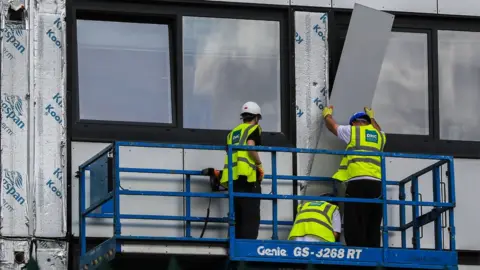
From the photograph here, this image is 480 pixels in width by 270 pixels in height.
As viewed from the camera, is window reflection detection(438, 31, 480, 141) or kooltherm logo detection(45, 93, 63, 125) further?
window reflection detection(438, 31, 480, 141)

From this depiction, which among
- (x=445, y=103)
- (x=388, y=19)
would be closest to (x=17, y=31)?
(x=388, y=19)

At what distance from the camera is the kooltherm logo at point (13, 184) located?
13.9m

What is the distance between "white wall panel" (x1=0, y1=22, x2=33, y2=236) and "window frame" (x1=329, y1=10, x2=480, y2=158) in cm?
373

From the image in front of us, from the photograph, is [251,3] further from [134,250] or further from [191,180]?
[134,250]

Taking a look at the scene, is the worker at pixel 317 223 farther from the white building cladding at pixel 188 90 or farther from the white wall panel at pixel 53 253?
the white wall panel at pixel 53 253

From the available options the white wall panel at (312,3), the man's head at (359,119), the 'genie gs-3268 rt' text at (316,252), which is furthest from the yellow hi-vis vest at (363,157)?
the white wall panel at (312,3)

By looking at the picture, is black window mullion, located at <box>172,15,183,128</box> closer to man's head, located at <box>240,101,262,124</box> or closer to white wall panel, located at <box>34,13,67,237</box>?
man's head, located at <box>240,101,262,124</box>

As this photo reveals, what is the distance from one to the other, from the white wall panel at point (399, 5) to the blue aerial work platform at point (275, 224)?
2.37m

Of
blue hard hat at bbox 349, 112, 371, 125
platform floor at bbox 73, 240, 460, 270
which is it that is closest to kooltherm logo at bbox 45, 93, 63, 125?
platform floor at bbox 73, 240, 460, 270

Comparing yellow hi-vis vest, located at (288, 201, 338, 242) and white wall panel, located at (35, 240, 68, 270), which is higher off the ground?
yellow hi-vis vest, located at (288, 201, 338, 242)

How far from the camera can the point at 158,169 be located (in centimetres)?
1364

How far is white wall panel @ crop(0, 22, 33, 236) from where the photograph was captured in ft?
45.6

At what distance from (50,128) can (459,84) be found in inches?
206

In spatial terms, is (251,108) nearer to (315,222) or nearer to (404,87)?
(315,222)
